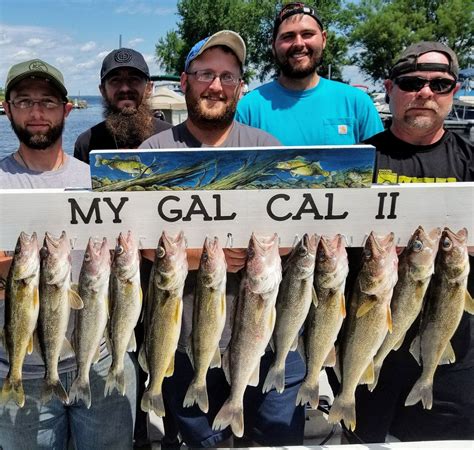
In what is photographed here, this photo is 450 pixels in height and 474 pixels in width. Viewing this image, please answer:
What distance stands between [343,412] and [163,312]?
105cm

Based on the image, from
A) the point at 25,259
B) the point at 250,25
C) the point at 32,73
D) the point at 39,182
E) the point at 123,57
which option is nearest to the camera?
the point at 25,259

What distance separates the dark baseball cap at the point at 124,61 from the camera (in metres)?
4.45

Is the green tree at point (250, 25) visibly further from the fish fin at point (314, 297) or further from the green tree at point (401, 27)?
the fish fin at point (314, 297)

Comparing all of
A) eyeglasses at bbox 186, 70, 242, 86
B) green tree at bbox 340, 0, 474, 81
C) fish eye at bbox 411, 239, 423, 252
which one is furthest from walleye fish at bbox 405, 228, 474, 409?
green tree at bbox 340, 0, 474, 81

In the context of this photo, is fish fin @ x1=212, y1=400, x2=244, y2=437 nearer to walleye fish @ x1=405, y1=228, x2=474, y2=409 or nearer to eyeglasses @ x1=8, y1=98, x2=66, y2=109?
walleye fish @ x1=405, y1=228, x2=474, y2=409

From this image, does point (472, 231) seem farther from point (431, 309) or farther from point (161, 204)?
point (161, 204)

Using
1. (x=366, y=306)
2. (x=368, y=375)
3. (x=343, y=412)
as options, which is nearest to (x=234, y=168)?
(x=366, y=306)

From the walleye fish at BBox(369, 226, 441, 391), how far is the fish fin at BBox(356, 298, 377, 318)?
14 centimetres

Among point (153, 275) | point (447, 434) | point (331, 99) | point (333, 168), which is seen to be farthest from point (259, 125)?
point (447, 434)

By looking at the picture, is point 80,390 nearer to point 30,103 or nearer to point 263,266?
point 263,266

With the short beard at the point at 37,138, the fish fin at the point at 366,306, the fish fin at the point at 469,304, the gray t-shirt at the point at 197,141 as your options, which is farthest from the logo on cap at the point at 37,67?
the fish fin at the point at 469,304

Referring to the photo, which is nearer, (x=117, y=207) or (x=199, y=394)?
(x=117, y=207)

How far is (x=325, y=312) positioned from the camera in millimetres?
2352

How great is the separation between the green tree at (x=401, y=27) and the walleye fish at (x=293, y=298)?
2010 inches
